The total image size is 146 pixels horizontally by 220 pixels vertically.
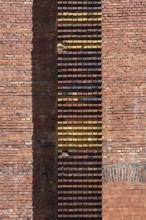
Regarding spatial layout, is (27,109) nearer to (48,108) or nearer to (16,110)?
(16,110)

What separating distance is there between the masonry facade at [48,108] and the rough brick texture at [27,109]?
2cm

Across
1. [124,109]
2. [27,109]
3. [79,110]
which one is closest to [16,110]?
[27,109]

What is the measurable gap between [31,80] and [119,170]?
2709 millimetres

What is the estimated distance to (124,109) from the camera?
306 inches

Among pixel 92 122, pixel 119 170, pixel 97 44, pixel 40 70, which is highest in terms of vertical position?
pixel 97 44

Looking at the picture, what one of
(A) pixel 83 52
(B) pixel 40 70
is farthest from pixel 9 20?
(A) pixel 83 52

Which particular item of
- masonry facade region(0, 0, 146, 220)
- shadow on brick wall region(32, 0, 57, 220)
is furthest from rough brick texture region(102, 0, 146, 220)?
shadow on brick wall region(32, 0, 57, 220)

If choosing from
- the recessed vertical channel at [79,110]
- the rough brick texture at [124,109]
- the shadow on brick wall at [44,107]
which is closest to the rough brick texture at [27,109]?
the shadow on brick wall at [44,107]

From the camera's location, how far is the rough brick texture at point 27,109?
7742 millimetres

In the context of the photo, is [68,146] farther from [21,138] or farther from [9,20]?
[9,20]

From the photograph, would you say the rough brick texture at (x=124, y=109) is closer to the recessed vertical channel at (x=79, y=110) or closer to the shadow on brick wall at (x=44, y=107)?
the recessed vertical channel at (x=79, y=110)

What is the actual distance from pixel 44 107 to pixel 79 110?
929mm

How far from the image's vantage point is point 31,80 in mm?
7828

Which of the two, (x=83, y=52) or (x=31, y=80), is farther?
(x=31, y=80)
